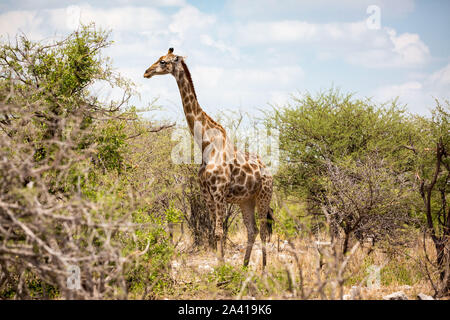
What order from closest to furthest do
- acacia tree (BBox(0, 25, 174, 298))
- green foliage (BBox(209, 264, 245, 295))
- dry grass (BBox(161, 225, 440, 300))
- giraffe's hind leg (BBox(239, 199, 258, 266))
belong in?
acacia tree (BBox(0, 25, 174, 298)) → dry grass (BBox(161, 225, 440, 300)) → green foliage (BBox(209, 264, 245, 295)) → giraffe's hind leg (BBox(239, 199, 258, 266))

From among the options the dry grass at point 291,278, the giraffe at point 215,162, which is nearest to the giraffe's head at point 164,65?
the giraffe at point 215,162

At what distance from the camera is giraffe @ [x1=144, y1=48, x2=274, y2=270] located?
645cm

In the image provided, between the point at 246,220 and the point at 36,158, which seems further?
the point at 246,220

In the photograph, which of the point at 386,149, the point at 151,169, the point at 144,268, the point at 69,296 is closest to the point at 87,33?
the point at 151,169

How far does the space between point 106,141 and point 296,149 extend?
17.7 ft

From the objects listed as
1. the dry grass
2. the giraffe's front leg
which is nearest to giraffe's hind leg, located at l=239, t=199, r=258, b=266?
the dry grass

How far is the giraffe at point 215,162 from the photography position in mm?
6449

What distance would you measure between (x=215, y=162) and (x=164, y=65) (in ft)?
6.00

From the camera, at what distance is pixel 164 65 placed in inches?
260

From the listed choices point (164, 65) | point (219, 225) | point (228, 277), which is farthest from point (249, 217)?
point (164, 65)

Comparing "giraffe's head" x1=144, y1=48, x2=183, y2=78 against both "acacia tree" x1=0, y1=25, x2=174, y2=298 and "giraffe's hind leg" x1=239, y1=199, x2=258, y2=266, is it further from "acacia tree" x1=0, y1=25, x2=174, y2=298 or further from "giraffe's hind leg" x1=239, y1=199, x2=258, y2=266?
"giraffe's hind leg" x1=239, y1=199, x2=258, y2=266

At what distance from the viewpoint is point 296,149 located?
400 inches

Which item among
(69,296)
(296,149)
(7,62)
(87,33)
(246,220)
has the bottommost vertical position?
(69,296)
